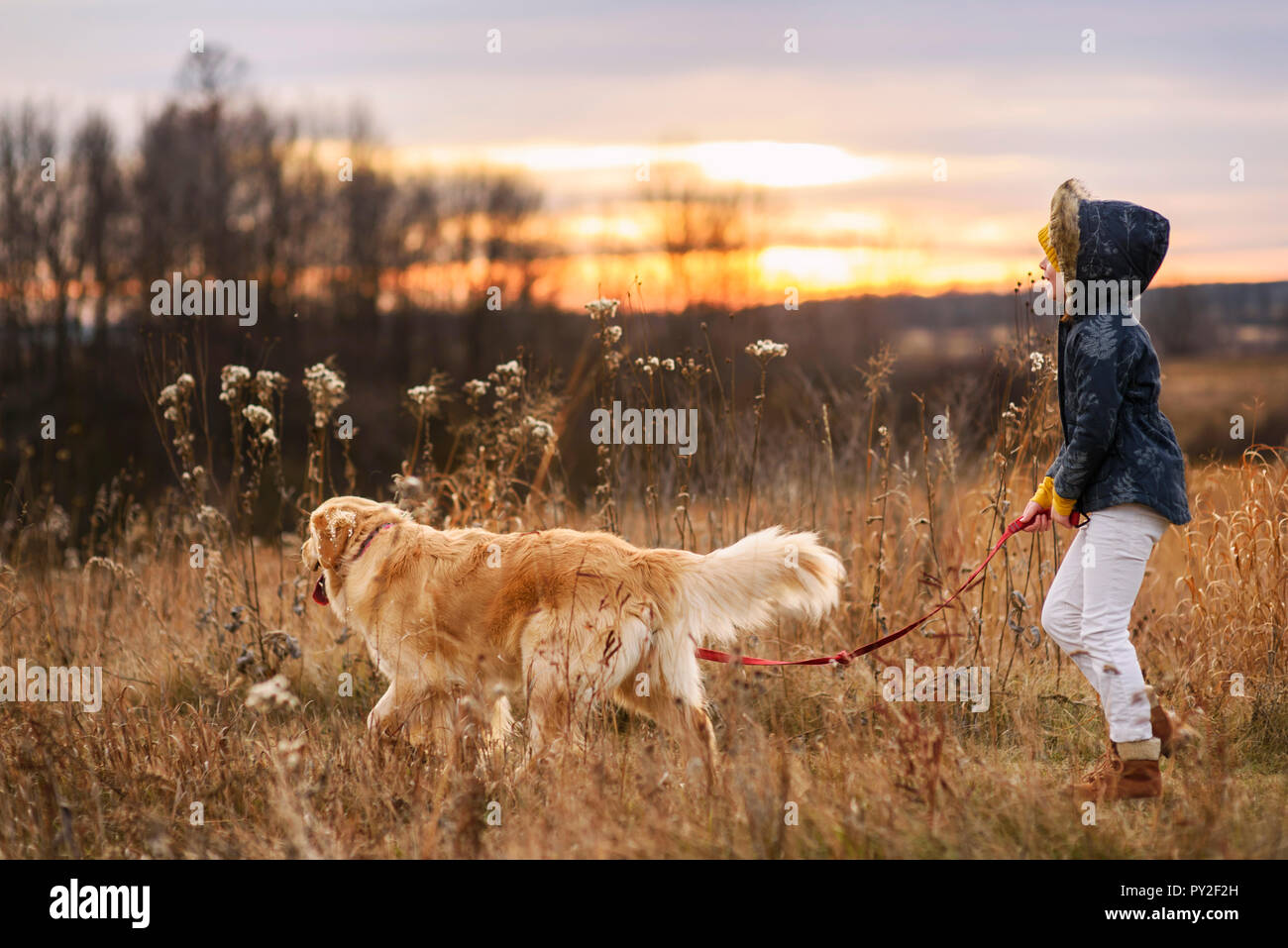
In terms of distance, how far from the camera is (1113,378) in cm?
345

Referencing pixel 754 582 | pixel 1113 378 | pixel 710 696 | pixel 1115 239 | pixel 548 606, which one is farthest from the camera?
pixel 710 696

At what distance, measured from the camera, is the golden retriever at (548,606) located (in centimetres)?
388

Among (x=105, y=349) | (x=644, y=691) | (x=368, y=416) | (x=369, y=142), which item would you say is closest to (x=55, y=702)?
(x=644, y=691)

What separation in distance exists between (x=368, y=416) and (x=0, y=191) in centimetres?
1292

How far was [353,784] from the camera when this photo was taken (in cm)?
376

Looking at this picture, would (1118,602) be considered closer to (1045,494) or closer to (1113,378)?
(1045,494)

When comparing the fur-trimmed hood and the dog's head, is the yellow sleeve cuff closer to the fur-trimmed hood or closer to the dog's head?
the fur-trimmed hood

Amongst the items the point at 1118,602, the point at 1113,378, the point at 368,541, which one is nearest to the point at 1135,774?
the point at 1118,602

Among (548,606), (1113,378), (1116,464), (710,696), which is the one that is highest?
(1113,378)

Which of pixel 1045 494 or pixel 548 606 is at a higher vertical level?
pixel 1045 494

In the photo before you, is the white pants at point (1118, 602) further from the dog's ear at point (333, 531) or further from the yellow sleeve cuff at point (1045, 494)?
A: the dog's ear at point (333, 531)

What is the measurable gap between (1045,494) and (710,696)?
70.6 inches

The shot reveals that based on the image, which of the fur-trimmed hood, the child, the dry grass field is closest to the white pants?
the child
